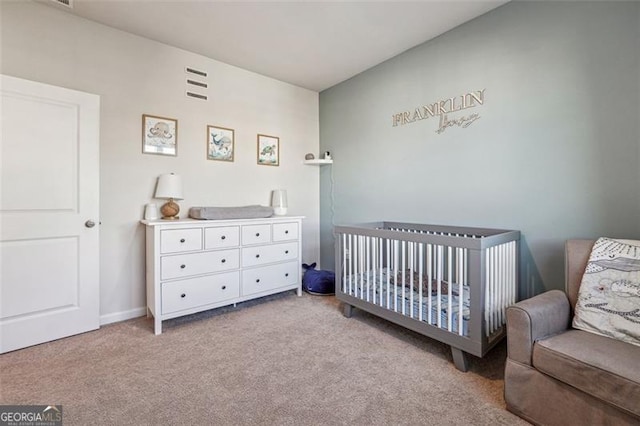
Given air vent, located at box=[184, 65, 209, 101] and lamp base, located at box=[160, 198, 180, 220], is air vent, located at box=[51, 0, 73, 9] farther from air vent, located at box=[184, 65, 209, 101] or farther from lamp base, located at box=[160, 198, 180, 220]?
lamp base, located at box=[160, 198, 180, 220]

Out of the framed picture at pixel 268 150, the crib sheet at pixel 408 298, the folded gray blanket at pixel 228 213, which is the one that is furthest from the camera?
the framed picture at pixel 268 150

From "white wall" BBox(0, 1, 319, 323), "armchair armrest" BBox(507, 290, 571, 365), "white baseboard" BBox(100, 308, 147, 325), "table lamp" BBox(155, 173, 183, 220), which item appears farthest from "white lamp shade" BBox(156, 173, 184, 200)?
"armchair armrest" BBox(507, 290, 571, 365)

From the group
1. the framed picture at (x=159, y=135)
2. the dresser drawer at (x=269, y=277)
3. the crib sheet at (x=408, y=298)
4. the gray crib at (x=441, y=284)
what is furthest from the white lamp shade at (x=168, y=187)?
the crib sheet at (x=408, y=298)

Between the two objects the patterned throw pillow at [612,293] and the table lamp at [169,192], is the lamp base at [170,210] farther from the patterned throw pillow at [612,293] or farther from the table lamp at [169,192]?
the patterned throw pillow at [612,293]

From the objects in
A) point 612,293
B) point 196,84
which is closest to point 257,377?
point 612,293

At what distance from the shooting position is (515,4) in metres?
2.09

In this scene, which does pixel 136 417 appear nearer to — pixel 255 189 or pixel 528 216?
pixel 255 189

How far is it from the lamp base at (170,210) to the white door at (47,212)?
49 cm

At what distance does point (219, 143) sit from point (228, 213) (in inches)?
33.6

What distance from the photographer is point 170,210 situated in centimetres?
264

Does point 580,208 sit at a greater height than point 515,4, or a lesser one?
lesser

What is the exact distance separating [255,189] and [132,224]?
4.13ft

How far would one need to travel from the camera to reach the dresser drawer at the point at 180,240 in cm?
230

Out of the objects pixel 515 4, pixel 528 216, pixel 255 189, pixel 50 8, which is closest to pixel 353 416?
pixel 528 216
